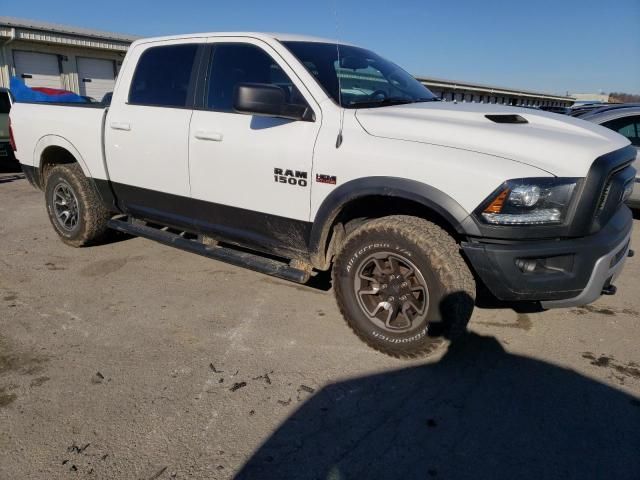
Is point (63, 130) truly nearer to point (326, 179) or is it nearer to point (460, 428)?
point (326, 179)

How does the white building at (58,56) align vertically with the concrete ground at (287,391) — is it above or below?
above

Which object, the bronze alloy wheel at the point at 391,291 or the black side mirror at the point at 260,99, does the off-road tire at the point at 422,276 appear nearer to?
the bronze alloy wheel at the point at 391,291

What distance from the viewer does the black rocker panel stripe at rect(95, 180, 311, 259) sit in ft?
11.7

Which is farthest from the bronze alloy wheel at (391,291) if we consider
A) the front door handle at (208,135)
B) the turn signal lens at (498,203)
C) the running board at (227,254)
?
the front door handle at (208,135)

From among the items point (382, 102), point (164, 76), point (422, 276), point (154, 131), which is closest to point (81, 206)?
point (154, 131)

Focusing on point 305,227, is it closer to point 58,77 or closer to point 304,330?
point 304,330

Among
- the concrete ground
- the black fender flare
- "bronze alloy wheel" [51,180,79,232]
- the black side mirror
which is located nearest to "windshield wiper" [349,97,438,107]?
the black side mirror

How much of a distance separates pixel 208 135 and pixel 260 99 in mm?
821

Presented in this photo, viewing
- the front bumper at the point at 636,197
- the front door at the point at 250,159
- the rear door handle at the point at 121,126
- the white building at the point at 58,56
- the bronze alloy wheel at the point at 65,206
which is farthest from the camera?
the white building at the point at 58,56

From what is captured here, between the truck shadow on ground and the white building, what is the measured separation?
1893 centimetres

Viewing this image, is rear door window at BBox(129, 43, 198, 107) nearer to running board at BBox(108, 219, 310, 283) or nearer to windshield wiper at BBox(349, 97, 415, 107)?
running board at BBox(108, 219, 310, 283)

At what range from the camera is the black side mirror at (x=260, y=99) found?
10.0 feet

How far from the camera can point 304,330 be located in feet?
11.9

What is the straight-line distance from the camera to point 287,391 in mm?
2867
